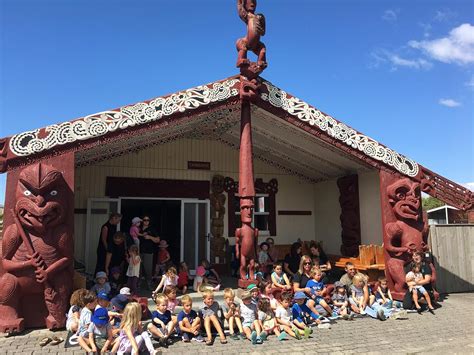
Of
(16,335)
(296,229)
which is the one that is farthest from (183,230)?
(16,335)

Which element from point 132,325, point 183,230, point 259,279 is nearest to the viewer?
point 132,325

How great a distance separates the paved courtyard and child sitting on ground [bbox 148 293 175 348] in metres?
0.19

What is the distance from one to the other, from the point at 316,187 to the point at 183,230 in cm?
438

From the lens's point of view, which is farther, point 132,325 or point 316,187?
point 316,187

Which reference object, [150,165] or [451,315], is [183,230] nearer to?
[150,165]

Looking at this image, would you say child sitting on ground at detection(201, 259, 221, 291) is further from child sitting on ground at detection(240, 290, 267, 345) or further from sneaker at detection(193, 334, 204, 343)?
sneaker at detection(193, 334, 204, 343)

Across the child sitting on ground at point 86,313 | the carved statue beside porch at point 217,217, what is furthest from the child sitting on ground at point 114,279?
the carved statue beside porch at point 217,217

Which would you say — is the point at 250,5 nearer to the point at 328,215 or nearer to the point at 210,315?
the point at 210,315

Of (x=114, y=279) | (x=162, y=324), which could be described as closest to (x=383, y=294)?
Result: (x=162, y=324)

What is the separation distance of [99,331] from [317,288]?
3.84 meters

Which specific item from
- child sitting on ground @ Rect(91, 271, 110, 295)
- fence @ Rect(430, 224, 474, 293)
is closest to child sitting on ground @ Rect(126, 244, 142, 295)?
child sitting on ground @ Rect(91, 271, 110, 295)

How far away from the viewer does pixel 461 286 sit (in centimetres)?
985

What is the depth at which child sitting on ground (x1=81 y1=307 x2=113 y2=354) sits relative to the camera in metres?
5.07

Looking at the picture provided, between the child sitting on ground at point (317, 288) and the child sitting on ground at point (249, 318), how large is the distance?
1409 mm
